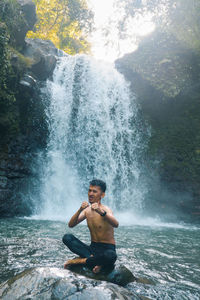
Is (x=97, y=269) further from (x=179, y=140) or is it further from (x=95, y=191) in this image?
(x=179, y=140)

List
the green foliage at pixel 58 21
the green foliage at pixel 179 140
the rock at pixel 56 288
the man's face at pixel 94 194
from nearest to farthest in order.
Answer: the rock at pixel 56 288, the man's face at pixel 94 194, the green foliage at pixel 179 140, the green foliage at pixel 58 21

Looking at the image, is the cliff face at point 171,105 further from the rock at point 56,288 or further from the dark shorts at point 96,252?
the rock at point 56,288

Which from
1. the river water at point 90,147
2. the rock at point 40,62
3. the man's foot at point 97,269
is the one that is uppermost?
the rock at point 40,62

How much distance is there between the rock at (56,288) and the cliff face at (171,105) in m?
10.1

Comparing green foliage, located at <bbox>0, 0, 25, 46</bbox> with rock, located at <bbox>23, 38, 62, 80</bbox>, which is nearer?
green foliage, located at <bbox>0, 0, 25, 46</bbox>

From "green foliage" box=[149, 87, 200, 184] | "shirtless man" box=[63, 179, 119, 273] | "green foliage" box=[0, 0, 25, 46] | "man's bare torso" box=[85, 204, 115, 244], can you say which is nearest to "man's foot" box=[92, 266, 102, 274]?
"shirtless man" box=[63, 179, 119, 273]

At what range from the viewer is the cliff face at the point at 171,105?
11961 mm

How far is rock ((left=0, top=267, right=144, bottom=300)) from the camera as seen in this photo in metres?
2.06

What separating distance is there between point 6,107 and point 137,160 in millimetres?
6935

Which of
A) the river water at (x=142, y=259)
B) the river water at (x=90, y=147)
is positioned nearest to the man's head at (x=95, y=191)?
the river water at (x=142, y=259)

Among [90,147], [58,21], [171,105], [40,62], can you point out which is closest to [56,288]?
[90,147]

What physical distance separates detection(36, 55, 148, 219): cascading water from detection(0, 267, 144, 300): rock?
8.48 m

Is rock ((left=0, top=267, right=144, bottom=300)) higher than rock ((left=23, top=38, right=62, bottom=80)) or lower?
lower

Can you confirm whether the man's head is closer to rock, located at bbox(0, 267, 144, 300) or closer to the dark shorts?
the dark shorts
